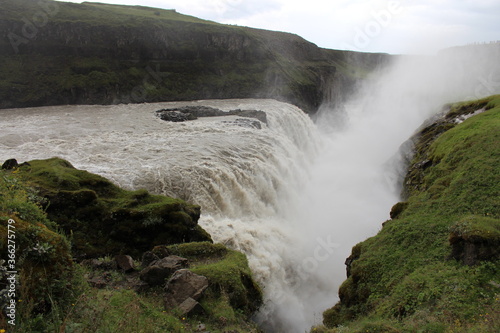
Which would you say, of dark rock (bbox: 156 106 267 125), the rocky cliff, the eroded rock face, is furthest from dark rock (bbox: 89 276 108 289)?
the rocky cliff

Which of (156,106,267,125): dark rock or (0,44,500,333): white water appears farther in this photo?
(156,106,267,125): dark rock

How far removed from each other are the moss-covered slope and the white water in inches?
118

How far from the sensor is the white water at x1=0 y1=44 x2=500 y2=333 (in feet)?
46.8

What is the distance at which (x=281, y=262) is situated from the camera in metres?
14.8

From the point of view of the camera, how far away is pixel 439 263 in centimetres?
827

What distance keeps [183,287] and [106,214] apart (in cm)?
426

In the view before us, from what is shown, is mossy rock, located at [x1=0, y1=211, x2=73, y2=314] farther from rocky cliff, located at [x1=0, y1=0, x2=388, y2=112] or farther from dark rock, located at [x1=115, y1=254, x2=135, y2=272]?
rocky cliff, located at [x1=0, y1=0, x2=388, y2=112]

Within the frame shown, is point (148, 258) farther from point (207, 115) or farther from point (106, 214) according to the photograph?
point (207, 115)

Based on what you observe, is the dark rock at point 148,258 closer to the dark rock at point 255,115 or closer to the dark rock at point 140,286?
the dark rock at point 140,286

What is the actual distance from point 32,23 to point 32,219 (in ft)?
193

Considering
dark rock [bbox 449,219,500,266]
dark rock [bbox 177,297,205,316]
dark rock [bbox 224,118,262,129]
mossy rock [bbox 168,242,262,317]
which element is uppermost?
dark rock [bbox 449,219,500,266]

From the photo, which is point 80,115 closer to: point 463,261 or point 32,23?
point 32,23

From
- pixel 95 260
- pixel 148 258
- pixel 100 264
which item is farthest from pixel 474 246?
pixel 95 260

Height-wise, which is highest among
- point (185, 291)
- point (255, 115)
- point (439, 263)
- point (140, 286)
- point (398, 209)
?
point (439, 263)
